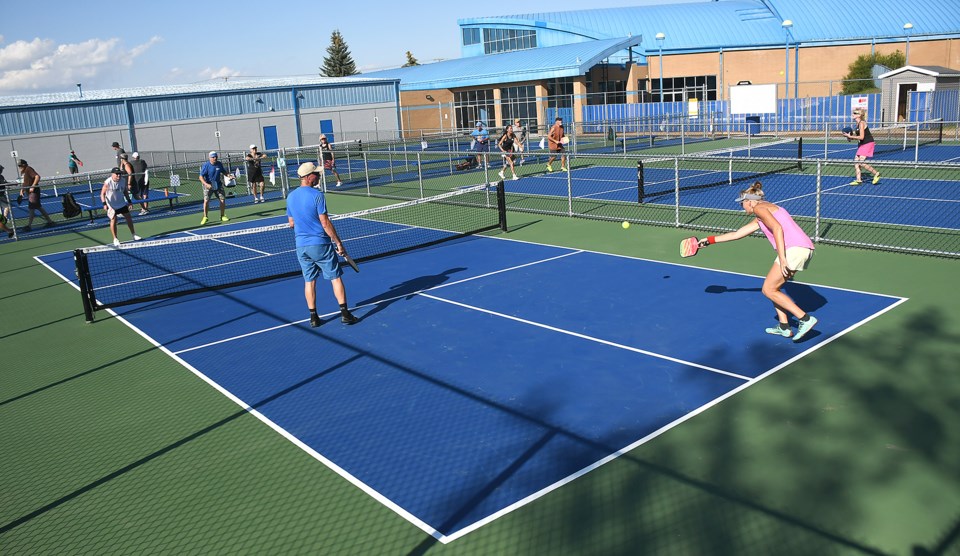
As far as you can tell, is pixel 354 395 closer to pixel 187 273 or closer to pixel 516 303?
pixel 516 303

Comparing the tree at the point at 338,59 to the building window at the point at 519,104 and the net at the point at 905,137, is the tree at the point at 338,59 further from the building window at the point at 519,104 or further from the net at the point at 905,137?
the net at the point at 905,137

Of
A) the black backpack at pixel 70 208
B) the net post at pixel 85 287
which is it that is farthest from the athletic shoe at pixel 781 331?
the black backpack at pixel 70 208

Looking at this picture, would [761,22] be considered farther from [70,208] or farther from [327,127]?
[70,208]

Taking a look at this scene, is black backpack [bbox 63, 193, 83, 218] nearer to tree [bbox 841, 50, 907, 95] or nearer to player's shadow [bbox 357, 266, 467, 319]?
player's shadow [bbox 357, 266, 467, 319]

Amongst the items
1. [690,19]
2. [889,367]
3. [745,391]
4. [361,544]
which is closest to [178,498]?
[361,544]

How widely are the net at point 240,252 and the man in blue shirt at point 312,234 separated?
8.07ft

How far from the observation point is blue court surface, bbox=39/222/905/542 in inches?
258

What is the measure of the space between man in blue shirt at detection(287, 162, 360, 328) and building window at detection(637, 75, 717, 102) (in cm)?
5249

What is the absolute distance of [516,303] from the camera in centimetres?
1130

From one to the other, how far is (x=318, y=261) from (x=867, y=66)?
54140 millimetres

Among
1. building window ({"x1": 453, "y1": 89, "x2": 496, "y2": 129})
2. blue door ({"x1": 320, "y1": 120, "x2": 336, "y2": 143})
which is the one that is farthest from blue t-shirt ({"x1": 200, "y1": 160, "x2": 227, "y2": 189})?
building window ({"x1": 453, "y1": 89, "x2": 496, "y2": 129})

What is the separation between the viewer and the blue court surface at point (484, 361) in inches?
258

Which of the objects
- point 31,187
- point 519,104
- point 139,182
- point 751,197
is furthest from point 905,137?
point 519,104

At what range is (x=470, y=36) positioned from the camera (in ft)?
254
